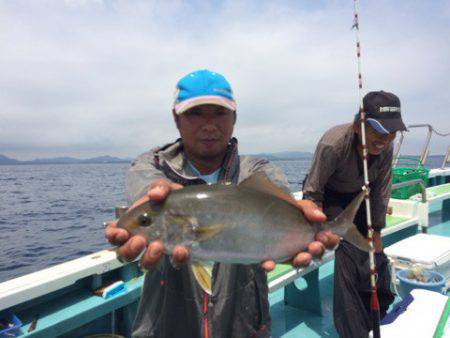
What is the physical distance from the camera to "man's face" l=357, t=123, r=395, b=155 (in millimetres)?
3894

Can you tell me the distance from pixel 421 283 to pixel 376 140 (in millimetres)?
1913

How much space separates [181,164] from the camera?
248 centimetres

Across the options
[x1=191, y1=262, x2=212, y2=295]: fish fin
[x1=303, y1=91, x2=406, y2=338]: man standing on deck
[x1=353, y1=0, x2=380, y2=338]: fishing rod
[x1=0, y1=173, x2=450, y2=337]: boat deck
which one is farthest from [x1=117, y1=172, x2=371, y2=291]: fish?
[x1=303, y1=91, x2=406, y2=338]: man standing on deck

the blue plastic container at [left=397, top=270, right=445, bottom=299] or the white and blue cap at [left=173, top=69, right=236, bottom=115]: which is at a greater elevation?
the white and blue cap at [left=173, top=69, right=236, bottom=115]

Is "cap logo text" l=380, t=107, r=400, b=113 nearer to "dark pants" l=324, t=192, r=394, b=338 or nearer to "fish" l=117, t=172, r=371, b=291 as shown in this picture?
"dark pants" l=324, t=192, r=394, b=338

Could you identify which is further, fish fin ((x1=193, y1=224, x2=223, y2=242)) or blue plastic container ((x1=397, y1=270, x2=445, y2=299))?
blue plastic container ((x1=397, y1=270, x2=445, y2=299))

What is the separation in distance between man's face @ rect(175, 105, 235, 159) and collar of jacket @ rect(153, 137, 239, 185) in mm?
96

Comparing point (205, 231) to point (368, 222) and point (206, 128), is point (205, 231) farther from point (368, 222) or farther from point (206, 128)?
point (368, 222)

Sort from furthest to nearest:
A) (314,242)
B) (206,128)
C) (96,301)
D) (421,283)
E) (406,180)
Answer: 1. (406,180)
2. (421,283)
3. (96,301)
4. (206,128)
5. (314,242)

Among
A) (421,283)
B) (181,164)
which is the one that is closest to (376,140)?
(421,283)

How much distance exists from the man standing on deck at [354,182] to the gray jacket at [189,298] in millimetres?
1745

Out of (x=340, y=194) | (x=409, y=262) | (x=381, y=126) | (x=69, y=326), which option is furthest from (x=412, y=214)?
(x=69, y=326)

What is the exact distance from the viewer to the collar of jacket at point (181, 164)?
2.42 m

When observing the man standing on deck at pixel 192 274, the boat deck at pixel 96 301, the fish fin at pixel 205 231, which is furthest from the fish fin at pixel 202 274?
the boat deck at pixel 96 301
